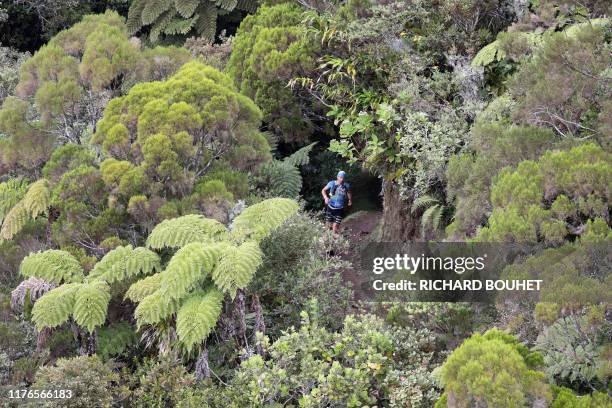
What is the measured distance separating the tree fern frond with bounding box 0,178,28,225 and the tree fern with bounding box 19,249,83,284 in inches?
59.2

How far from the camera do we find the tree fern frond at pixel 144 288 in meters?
7.66

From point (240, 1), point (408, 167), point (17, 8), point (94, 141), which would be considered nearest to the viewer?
point (94, 141)

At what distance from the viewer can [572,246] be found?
586 centimetres

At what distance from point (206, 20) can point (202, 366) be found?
8.96 metres

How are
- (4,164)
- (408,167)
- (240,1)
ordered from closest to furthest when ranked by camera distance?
(4,164) < (408,167) < (240,1)

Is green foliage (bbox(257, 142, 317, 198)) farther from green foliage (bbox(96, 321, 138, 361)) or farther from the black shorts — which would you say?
green foliage (bbox(96, 321, 138, 361))

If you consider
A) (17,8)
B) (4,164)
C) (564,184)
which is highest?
(17,8)

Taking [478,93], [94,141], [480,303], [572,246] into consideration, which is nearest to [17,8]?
[94,141]

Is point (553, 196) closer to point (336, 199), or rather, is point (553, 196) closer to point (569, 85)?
point (569, 85)

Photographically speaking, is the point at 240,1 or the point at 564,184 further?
the point at 240,1

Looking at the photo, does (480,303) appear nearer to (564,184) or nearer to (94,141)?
(564,184)

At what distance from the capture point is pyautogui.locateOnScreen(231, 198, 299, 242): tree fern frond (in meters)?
7.96

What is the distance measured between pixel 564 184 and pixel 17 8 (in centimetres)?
1299

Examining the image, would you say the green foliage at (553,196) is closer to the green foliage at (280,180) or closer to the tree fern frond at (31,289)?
the tree fern frond at (31,289)
